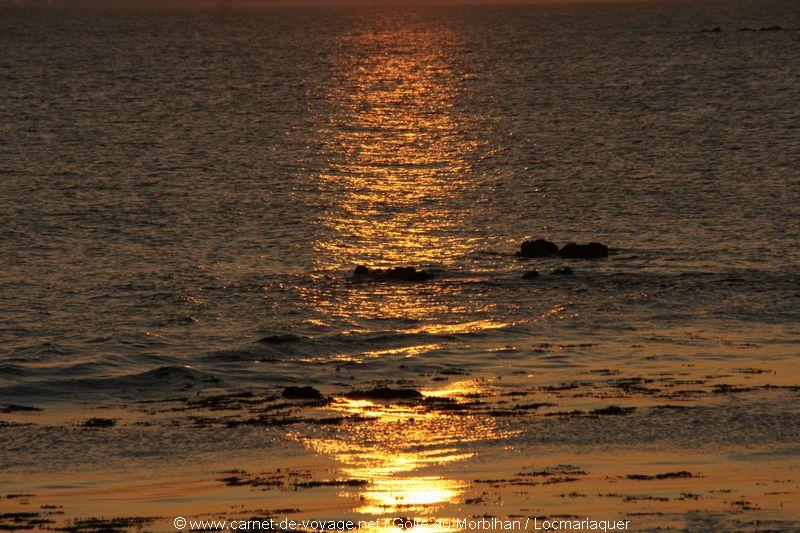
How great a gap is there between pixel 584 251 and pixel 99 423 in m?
25.4

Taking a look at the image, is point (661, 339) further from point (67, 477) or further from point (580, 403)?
point (67, 477)

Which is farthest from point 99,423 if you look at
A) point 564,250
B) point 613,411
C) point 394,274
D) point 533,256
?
point 564,250

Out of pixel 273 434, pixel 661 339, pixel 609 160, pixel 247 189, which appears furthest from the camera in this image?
pixel 609 160

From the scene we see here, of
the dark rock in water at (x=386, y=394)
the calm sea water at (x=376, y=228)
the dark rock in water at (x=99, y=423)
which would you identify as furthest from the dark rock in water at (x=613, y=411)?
the dark rock in water at (x=99, y=423)

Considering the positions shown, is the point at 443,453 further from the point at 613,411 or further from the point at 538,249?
the point at 538,249

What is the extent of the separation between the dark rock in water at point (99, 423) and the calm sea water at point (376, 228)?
10.5ft

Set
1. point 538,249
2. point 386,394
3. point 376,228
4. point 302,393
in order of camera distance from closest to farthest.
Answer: point 386,394 → point 302,393 → point 538,249 → point 376,228

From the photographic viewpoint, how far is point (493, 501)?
20.5m

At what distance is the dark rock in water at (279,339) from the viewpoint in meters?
37.1

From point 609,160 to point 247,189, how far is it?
22347 millimetres

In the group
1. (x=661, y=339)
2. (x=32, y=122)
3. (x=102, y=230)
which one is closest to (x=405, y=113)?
(x=32, y=122)

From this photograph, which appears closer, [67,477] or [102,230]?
[67,477]

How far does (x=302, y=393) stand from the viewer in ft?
99.2

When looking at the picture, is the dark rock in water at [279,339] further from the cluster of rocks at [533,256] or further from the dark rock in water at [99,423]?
the cluster of rocks at [533,256]
